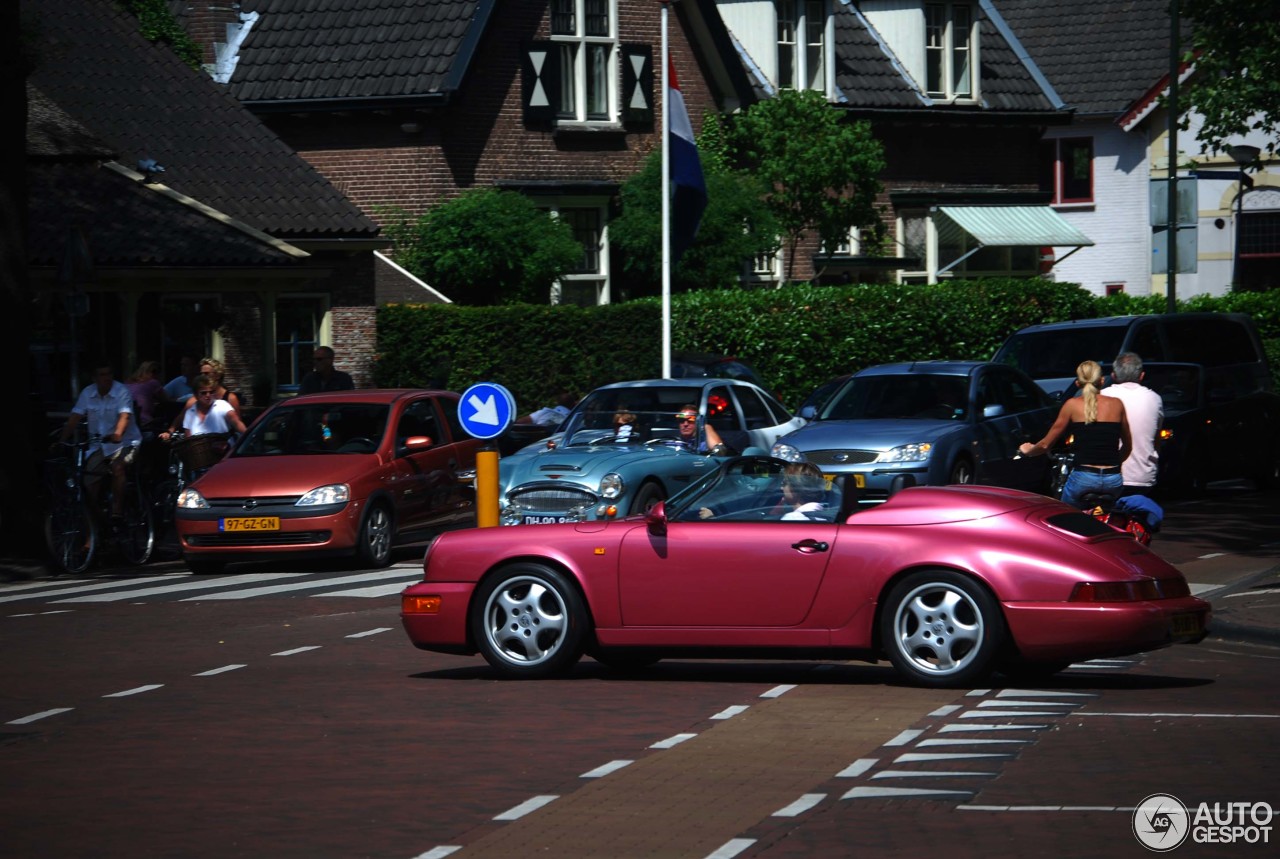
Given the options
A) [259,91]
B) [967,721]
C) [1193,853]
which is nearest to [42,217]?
[259,91]

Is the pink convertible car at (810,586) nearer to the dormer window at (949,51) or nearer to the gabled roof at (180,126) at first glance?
the gabled roof at (180,126)

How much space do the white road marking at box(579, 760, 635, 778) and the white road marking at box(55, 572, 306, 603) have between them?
8841mm

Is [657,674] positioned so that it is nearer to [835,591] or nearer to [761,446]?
[835,591]

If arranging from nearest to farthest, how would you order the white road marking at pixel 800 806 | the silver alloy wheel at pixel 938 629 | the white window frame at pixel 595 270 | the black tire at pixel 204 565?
the white road marking at pixel 800 806, the silver alloy wheel at pixel 938 629, the black tire at pixel 204 565, the white window frame at pixel 595 270

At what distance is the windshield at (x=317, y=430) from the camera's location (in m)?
19.9

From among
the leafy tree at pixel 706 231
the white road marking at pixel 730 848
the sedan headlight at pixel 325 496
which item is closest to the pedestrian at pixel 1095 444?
the sedan headlight at pixel 325 496

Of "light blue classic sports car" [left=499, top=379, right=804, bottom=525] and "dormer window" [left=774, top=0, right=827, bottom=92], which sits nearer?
"light blue classic sports car" [left=499, top=379, right=804, bottom=525]

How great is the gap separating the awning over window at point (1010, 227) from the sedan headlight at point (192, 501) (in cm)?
2760

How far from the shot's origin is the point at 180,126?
3356cm

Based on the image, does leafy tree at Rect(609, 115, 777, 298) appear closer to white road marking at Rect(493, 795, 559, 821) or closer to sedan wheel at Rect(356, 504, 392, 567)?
sedan wheel at Rect(356, 504, 392, 567)

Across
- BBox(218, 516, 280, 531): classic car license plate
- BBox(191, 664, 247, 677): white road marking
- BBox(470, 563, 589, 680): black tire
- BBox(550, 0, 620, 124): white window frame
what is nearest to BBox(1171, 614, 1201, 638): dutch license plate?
BBox(470, 563, 589, 680): black tire

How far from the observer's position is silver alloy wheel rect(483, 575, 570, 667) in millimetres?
11812

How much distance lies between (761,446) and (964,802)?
1312 centimetres

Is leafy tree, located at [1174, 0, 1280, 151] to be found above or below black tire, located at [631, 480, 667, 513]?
above
